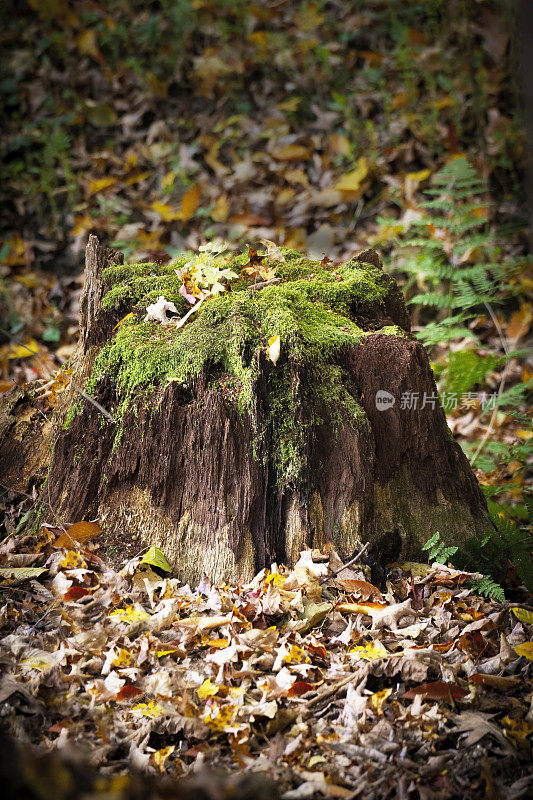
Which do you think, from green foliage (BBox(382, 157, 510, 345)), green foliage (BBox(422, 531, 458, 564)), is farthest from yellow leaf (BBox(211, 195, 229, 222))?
green foliage (BBox(422, 531, 458, 564))

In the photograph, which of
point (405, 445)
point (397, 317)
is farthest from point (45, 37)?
point (405, 445)

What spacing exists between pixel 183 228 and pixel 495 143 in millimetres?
4038

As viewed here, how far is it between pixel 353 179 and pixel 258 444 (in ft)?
17.9

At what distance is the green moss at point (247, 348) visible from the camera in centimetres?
272

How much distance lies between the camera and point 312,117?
7.86 metres

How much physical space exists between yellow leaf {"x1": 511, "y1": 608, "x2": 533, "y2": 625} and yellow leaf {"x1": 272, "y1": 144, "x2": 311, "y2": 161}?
6658mm

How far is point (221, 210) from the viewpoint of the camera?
729 centimetres

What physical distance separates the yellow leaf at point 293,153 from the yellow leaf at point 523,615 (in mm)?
6658

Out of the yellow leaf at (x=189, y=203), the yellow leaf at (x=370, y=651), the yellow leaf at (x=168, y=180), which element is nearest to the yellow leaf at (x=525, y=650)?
the yellow leaf at (x=370, y=651)

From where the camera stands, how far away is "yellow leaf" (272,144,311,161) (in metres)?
7.49

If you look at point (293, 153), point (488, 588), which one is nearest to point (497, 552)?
point (488, 588)

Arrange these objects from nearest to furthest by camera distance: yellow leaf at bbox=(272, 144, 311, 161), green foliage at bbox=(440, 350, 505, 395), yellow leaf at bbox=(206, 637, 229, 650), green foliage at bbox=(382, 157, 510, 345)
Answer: yellow leaf at bbox=(206, 637, 229, 650) < green foliage at bbox=(440, 350, 505, 395) < green foliage at bbox=(382, 157, 510, 345) < yellow leaf at bbox=(272, 144, 311, 161)

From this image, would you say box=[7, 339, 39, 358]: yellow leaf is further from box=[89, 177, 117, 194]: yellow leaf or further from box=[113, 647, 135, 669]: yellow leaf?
box=[113, 647, 135, 669]: yellow leaf

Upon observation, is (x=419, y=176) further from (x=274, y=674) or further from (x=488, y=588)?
(x=274, y=674)
